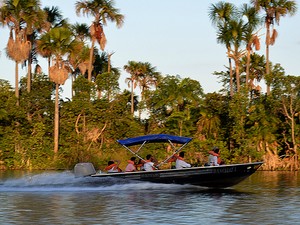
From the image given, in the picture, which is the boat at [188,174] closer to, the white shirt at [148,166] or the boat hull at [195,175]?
the boat hull at [195,175]

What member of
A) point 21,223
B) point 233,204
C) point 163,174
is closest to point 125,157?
point 163,174

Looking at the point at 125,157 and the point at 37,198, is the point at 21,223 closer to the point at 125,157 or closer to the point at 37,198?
the point at 37,198

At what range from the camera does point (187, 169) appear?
26.2 meters

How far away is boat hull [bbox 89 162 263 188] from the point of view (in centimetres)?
2633

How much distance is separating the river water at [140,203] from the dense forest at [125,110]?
60.8ft

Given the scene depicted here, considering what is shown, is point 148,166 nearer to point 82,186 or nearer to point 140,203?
point 82,186

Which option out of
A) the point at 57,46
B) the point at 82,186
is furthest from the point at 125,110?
the point at 82,186

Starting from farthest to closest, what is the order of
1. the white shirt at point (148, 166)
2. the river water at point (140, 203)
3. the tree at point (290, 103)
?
the tree at point (290, 103), the white shirt at point (148, 166), the river water at point (140, 203)

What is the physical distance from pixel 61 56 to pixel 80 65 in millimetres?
11442

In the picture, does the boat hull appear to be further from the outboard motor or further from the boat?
the outboard motor

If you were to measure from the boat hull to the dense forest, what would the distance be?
2185 centimetres

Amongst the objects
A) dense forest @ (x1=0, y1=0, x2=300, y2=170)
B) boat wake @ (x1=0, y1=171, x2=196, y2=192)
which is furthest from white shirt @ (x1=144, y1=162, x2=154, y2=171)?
dense forest @ (x1=0, y1=0, x2=300, y2=170)

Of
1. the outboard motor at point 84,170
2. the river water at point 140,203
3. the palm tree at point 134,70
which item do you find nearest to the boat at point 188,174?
the outboard motor at point 84,170

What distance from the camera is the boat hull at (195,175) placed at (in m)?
26.3
